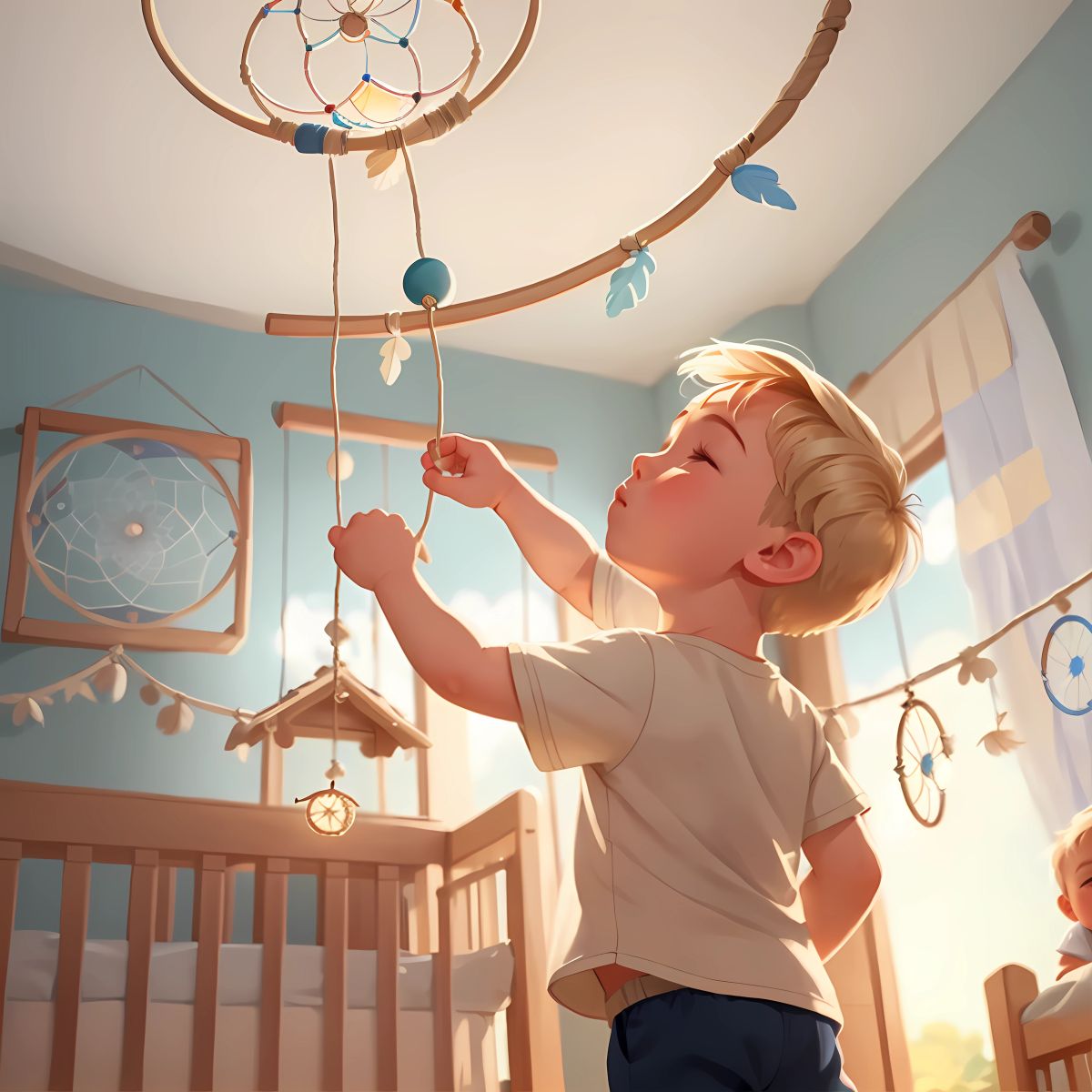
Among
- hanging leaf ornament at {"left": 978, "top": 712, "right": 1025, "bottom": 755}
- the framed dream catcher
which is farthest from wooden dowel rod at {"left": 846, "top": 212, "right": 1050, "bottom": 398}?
the framed dream catcher

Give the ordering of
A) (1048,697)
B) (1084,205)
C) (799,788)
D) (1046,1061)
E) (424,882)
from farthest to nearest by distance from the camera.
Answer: (424,882) < (1084,205) < (1048,697) < (1046,1061) < (799,788)

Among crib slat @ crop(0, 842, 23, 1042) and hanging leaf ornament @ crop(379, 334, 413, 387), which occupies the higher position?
hanging leaf ornament @ crop(379, 334, 413, 387)

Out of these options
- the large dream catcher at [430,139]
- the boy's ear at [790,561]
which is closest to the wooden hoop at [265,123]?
the large dream catcher at [430,139]

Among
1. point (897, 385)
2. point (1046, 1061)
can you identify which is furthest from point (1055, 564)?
point (1046, 1061)

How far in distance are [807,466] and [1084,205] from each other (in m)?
1.14

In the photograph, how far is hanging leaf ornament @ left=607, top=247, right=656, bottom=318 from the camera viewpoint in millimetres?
1018

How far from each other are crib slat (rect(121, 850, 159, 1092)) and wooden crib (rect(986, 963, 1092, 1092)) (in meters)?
1.02

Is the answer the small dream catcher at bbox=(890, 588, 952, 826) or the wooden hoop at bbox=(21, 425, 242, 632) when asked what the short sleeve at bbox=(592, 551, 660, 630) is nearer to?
the small dream catcher at bbox=(890, 588, 952, 826)

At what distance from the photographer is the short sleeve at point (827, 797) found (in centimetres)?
92

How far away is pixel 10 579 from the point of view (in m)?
2.03

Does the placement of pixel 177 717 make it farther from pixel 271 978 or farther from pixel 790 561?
pixel 790 561

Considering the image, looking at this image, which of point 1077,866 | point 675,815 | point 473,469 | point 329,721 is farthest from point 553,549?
point 329,721

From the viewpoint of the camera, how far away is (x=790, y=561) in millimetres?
911

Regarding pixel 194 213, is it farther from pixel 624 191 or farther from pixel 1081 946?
pixel 1081 946
